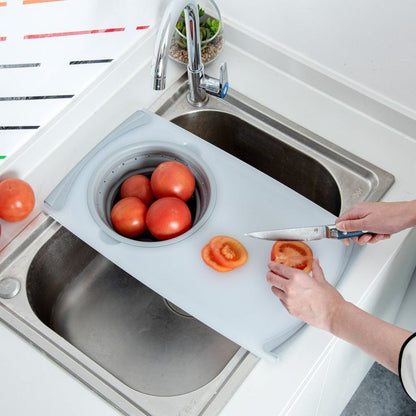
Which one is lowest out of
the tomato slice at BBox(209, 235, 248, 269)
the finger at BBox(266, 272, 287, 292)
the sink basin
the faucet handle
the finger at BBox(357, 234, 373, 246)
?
the sink basin

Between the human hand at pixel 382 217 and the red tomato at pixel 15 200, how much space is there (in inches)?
20.8

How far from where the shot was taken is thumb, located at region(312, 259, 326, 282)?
3.05ft

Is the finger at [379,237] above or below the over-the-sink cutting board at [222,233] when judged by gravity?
above

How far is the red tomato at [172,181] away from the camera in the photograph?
1085 mm

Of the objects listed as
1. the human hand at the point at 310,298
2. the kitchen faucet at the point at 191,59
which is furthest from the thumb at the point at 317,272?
the kitchen faucet at the point at 191,59

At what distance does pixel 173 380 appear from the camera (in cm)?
106

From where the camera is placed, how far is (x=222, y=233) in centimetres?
106

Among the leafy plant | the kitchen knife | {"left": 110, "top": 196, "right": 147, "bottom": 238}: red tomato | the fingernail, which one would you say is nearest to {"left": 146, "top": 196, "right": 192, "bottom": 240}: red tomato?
{"left": 110, "top": 196, "right": 147, "bottom": 238}: red tomato

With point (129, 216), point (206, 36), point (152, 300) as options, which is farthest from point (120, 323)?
point (206, 36)

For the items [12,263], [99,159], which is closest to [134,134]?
[99,159]

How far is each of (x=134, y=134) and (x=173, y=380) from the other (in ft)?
1.52

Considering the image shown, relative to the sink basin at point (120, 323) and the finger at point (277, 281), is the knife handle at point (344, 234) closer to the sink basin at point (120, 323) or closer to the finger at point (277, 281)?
the finger at point (277, 281)

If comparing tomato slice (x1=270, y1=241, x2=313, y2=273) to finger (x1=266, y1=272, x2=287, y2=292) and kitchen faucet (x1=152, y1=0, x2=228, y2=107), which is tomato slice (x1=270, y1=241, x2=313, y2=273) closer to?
finger (x1=266, y1=272, x2=287, y2=292)

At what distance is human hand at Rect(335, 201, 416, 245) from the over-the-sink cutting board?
0.08 meters
